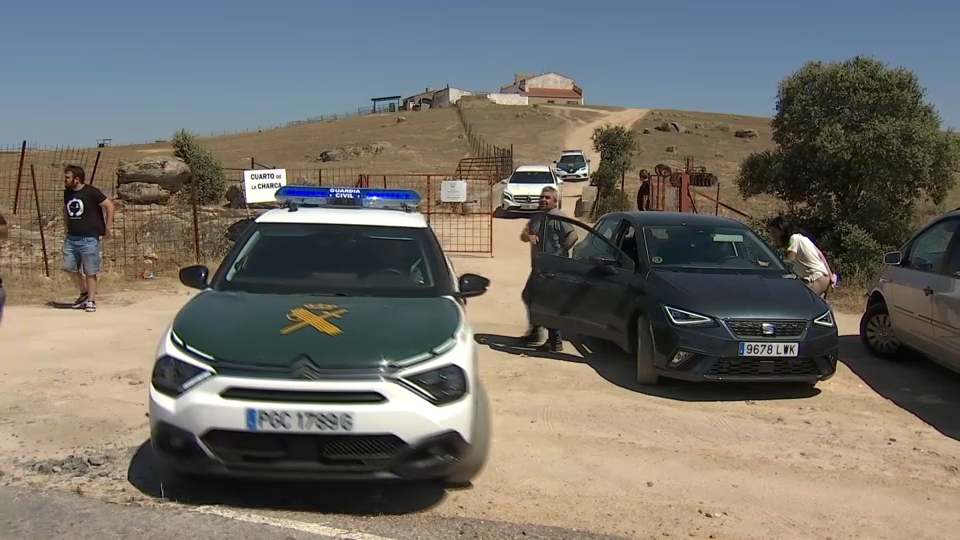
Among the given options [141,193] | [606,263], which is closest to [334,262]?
[606,263]

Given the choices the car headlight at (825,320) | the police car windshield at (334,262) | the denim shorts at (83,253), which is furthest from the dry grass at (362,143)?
the police car windshield at (334,262)

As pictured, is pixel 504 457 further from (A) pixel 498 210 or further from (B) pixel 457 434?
(A) pixel 498 210

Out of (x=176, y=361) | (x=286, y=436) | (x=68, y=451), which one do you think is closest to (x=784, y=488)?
(x=286, y=436)

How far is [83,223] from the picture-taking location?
31.1ft

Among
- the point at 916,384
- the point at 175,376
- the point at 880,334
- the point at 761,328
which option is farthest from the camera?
the point at 880,334

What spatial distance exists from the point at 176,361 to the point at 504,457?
215 cm

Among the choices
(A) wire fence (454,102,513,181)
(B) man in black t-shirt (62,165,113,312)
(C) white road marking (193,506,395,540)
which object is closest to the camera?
(C) white road marking (193,506,395,540)

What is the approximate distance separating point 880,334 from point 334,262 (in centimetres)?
592

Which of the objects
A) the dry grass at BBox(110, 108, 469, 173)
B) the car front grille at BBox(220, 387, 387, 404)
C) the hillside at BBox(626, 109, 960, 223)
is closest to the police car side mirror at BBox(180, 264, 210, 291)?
the car front grille at BBox(220, 387, 387, 404)

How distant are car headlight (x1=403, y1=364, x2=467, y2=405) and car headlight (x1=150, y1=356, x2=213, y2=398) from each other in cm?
102

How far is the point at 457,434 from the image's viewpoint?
4039 millimetres

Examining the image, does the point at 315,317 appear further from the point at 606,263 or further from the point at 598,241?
the point at 598,241

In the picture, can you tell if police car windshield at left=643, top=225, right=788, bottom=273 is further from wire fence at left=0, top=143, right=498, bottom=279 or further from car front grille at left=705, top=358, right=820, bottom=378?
wire fence at left=0, top=143, right=498, bottom=279

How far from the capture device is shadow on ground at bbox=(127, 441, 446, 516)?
4.21 metres
